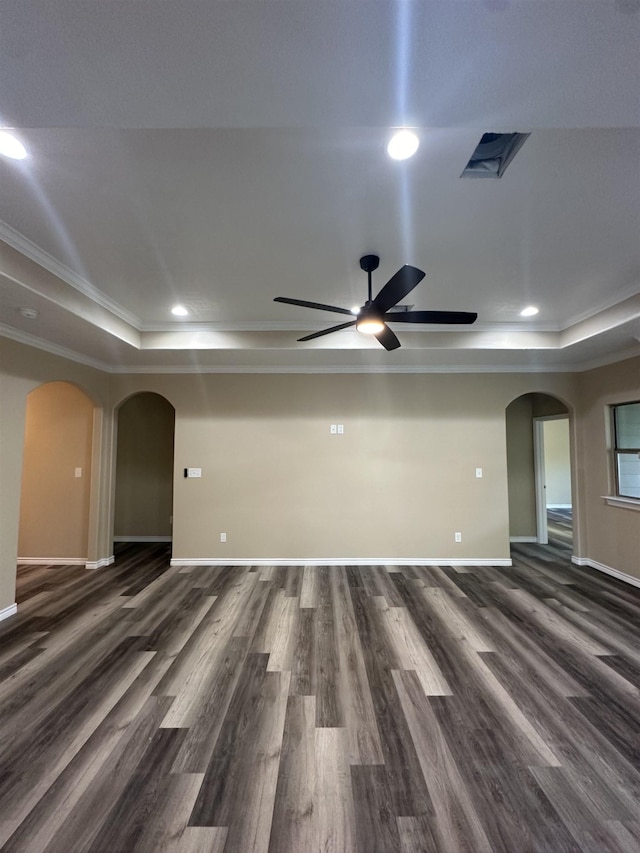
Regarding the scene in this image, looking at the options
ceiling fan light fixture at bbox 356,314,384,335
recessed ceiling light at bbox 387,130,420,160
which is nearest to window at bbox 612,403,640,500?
ceiling fan light fixture at bbox 356,314,384,335

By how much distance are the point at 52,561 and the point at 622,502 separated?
7.15m

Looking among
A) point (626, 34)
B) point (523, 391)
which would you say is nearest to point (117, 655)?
point (626, 34)

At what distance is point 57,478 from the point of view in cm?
472

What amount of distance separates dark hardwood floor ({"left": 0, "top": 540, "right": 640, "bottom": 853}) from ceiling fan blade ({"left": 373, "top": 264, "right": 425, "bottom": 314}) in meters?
2.43

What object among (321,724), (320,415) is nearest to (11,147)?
(321,724)

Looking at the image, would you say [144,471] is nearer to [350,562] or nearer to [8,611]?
[8,611]

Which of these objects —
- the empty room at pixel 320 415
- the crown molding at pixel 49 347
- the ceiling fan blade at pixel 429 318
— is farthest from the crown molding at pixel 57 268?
the ceiling fan blade at pixel 429 318

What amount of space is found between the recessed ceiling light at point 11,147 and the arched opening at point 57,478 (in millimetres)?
3556

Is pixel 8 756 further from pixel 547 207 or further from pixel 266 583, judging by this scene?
pixel 547 207

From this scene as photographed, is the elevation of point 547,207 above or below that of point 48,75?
above

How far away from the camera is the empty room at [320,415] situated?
109cm

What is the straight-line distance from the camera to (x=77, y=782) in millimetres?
1592

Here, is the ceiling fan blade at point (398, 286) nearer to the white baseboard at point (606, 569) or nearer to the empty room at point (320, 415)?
the empty room at point (320, 415)

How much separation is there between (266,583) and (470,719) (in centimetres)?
247
